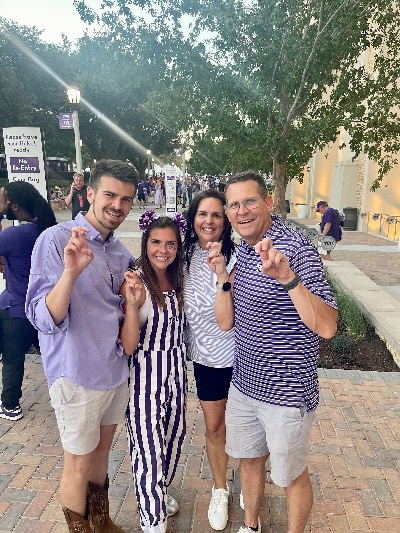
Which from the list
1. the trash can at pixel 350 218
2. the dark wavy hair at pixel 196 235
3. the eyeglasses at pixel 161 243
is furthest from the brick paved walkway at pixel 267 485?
the trash can at pixel 350 218

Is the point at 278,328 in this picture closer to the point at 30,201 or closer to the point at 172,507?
the point at 172,507

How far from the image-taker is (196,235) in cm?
248

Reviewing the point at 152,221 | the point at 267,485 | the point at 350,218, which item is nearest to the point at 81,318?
the point at 152,221

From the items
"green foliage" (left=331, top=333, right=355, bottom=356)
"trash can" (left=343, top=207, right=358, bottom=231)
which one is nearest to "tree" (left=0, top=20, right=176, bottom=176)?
"trash can" (left=343, top=207, right=358, bottom=231)

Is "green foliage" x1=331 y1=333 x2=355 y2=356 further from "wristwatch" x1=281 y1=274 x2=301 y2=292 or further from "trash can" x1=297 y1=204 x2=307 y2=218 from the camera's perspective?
"trash can" x1=297 y1=204 x2=307 y2=218

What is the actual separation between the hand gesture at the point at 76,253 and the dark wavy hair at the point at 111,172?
36 cm

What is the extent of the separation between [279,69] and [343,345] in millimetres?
4105

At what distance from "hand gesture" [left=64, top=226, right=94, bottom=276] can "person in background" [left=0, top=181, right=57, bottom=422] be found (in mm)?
1720

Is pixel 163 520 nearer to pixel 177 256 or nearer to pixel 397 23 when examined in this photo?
pixel 177 256

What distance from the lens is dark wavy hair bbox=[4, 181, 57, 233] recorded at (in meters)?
3.20

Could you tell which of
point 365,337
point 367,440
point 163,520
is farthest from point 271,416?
point 365,337

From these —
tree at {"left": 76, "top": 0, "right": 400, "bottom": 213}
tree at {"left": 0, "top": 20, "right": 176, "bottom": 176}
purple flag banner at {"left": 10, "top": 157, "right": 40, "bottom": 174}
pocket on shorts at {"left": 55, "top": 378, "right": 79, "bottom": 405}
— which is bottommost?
pocket on shorts at {"left": 55, "top": 378, "right": 79, "bottom": 405}

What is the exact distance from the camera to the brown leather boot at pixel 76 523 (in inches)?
82.2

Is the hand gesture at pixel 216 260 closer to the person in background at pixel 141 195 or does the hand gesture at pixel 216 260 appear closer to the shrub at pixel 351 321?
the shrub at pixel 351 321
